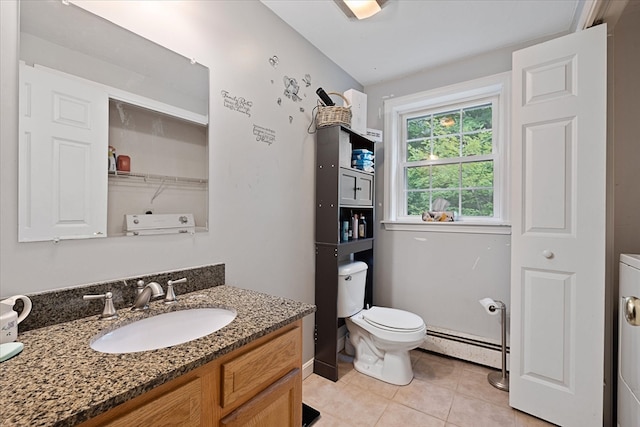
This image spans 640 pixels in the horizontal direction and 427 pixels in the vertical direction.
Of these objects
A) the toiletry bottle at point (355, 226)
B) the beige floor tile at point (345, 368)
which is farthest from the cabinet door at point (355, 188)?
the beige floor tile at point (345, 368)

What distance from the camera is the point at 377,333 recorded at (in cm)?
199

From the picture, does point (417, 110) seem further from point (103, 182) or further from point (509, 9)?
point (103, 182)

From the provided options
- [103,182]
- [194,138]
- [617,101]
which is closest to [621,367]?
[617,101]

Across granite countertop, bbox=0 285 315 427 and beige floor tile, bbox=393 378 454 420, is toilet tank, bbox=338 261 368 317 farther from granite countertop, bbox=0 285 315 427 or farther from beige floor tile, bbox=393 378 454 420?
granite countertop, bbox=0 285 315 427

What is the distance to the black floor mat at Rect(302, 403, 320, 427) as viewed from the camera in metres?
1.63

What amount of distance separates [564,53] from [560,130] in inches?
16.7

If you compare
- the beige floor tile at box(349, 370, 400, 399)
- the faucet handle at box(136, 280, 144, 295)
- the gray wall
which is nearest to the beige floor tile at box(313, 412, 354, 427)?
the beige floor tile at box(349, 370, 400, 399)

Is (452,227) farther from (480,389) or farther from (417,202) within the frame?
(480,389)

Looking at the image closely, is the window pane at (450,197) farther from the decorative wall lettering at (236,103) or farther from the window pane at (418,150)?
the decorative wall lettering at (236,103)

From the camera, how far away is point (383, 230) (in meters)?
2.71

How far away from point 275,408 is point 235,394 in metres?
0.22

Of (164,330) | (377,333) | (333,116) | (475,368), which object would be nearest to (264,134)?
(333,116)

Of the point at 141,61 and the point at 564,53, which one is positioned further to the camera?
the point at 564,53

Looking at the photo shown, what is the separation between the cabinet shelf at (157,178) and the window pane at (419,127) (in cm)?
201
